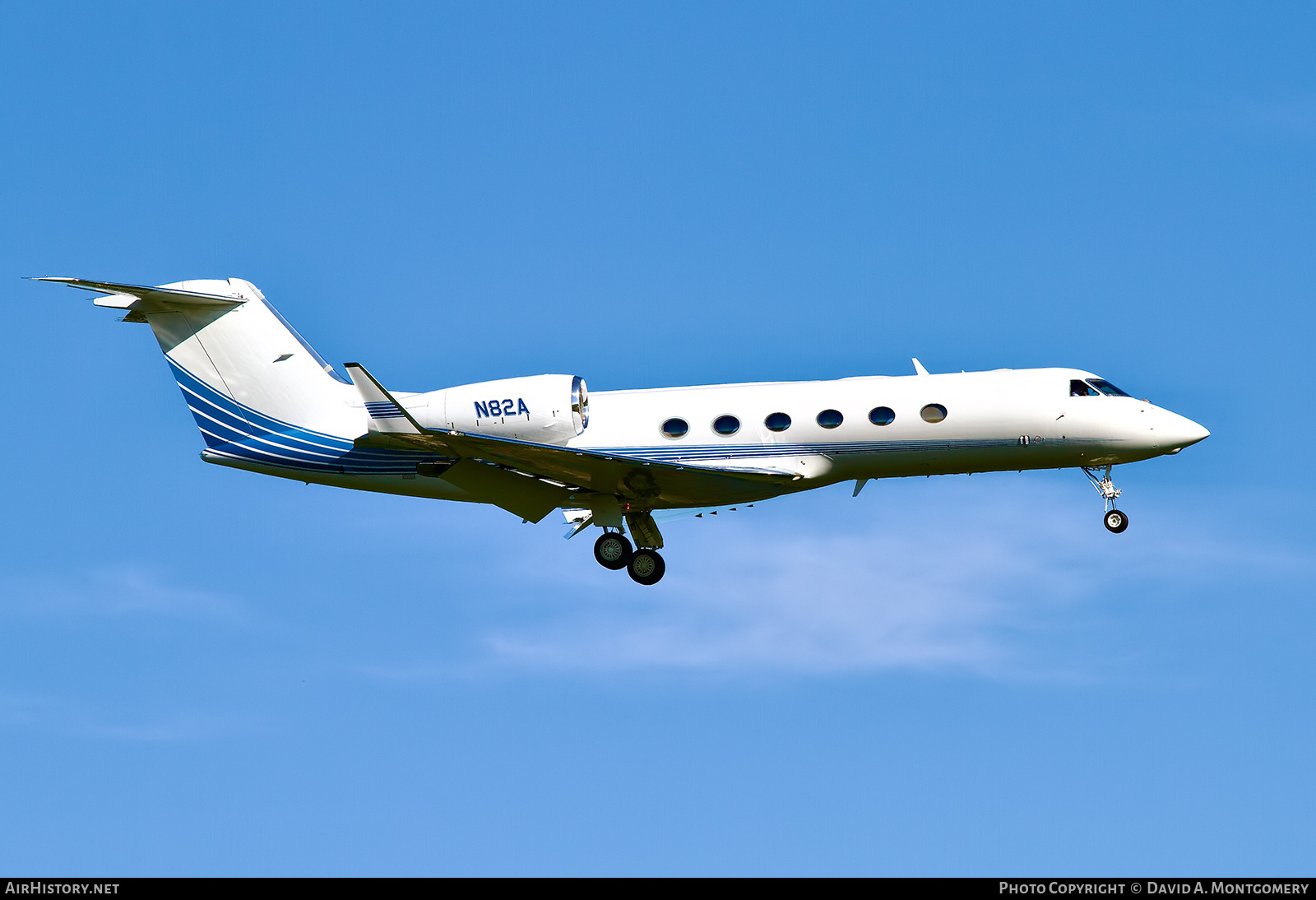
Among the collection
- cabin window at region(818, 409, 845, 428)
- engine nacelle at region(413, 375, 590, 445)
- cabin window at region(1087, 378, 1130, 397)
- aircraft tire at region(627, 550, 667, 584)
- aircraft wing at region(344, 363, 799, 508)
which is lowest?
aircraft tire at region(627, 550, 667, 584)

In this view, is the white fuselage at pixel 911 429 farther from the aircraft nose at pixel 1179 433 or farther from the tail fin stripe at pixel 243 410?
the tail fin stripe at pixel 243 410

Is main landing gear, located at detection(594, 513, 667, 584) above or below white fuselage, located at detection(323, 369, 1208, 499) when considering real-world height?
below

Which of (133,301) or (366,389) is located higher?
(133,301)

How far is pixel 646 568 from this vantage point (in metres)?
25.5

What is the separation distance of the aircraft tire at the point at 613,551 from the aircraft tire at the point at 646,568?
0.14m

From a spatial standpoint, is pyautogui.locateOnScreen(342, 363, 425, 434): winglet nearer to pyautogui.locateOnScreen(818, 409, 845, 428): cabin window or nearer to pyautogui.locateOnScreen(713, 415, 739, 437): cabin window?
pyautogui.locateOnScreen(713, 415, 739, 437): cabin window

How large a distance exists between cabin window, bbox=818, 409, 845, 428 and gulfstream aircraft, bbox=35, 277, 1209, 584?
0.02 metres

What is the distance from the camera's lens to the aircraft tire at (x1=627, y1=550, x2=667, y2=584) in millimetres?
25516

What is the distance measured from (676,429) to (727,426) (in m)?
0.82

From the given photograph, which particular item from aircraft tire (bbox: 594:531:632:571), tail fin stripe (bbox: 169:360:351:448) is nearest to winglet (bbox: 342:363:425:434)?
tail fin stripe (bbox: 169:360:351:448)
